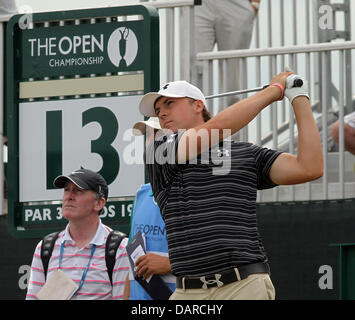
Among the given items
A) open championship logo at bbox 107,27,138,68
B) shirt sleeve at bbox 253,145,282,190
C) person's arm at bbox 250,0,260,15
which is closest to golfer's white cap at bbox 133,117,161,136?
shirt sleeve at bbox 253,145,282,190

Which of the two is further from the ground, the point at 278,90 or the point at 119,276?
the point at 278,90

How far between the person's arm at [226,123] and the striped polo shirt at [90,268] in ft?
3.91

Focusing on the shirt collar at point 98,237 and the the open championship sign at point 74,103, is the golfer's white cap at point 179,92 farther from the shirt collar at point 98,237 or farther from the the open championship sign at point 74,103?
the the open championship sign at point 74,103

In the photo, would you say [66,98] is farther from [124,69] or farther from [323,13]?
[323,13]

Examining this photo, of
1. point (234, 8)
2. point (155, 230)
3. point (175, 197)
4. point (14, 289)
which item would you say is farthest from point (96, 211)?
point (234, 8)

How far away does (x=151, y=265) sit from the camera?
18.7 feet

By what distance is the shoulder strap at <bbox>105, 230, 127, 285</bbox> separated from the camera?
6000 mm

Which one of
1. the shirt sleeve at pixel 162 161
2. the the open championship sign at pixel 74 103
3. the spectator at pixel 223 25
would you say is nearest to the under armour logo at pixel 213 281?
the shirt sleeve at pixel 162 161

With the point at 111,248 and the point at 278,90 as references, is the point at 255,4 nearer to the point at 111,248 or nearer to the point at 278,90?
the point at 111,248

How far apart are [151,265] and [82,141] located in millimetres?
1530

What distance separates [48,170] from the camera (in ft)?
23.4

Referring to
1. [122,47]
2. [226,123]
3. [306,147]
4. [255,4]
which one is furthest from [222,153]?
[255,4]

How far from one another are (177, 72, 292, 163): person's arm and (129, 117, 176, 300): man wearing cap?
2.02 feet

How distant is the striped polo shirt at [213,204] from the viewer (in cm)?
485
